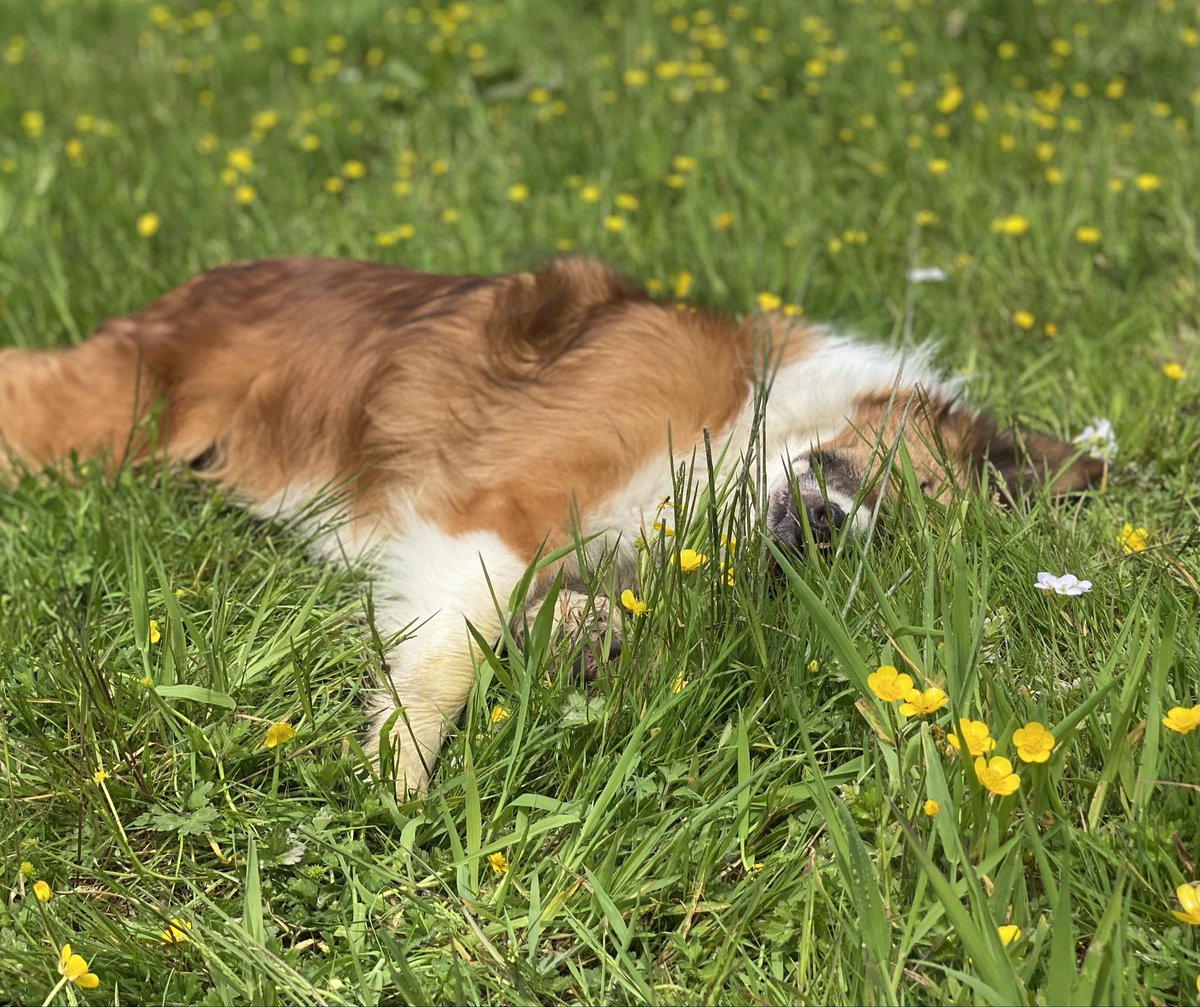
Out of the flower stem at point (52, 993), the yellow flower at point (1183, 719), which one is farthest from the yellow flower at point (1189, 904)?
the flower stem at point (52, 993)

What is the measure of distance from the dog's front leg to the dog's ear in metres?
1.24

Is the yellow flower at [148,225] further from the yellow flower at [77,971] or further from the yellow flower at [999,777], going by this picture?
the yellow flower at [999,777]

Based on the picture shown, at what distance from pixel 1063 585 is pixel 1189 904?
0.74 meters

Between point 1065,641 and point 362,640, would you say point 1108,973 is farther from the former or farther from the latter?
point 362,640

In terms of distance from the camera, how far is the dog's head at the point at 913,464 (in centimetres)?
263

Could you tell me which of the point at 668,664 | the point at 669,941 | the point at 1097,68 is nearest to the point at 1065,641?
the point at 668,664

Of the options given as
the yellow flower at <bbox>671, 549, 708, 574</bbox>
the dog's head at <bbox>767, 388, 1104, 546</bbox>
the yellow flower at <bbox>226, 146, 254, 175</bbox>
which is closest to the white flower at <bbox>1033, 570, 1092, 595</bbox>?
the dog's head at <bbox>767, 388, 1104, 546</bbox>

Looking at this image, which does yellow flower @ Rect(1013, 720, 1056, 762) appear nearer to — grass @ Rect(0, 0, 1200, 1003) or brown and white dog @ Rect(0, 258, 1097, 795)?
grass @ Rect(0, 0, 1200, 1003)

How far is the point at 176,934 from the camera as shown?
1992 mm

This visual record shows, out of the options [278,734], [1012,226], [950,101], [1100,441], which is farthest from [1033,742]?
[950,101]

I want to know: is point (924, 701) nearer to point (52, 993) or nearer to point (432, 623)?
point (432, 623)

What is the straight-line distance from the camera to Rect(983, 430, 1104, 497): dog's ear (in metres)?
3.10

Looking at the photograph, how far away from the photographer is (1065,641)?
94.8 inches

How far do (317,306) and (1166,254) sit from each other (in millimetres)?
2858
